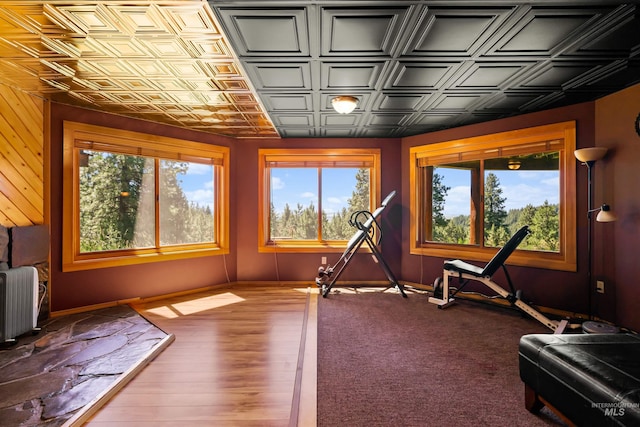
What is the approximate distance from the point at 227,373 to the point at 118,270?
252 cm

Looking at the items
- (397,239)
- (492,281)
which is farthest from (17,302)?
(492,281)

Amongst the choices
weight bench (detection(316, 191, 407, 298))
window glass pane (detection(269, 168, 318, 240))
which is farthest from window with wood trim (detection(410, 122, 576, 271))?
window glass pane (detection(269, 168, 318, 240))

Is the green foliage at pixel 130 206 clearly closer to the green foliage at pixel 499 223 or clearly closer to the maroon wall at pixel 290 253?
the maroon wall at pixel 290 253

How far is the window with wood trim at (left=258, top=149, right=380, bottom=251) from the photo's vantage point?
4.82m

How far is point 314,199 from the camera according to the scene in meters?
4.89

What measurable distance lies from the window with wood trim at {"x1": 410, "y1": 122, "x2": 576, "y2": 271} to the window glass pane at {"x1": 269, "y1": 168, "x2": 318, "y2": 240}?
1632 mm


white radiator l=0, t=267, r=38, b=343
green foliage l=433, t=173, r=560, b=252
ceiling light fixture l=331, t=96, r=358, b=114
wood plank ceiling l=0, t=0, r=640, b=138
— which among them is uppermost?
wood plank ceiling l=0, t=0, r=640, b=138

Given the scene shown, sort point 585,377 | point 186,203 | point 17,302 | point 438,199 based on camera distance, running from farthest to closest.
→ point 438,199 → point 186,203 → point 17,302 → point 585,377

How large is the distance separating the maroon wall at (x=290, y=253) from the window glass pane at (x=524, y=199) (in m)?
1.32

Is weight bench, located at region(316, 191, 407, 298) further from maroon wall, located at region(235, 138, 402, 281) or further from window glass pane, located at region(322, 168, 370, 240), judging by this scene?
window glass pane, located at region(322, 168, 370, 240)

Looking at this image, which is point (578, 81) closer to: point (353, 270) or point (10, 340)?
point (353, 270)

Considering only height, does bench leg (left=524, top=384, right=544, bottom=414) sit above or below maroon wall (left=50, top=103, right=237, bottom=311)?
below

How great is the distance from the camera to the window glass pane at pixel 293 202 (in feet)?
16.0

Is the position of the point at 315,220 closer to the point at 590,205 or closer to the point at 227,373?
the point at 227,373
